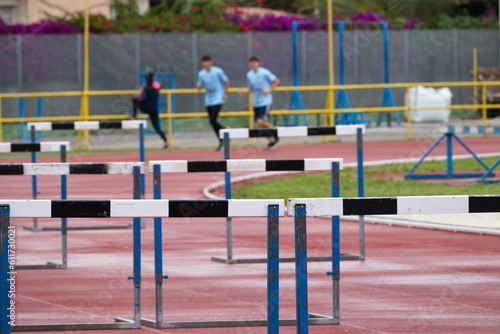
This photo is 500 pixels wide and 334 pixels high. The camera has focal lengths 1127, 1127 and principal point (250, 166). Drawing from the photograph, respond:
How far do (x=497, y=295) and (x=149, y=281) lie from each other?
9.37ft

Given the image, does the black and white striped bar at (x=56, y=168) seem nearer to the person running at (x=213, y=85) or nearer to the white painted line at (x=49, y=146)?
the white painted line at (x=49, y=146)

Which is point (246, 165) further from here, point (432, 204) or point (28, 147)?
point (432, 204)

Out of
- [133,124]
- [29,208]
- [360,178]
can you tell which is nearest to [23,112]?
[133,124]

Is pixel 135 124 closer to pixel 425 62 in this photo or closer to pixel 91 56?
pixel 91 56

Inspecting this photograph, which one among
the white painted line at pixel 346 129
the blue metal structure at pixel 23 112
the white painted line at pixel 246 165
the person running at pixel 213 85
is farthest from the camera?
the blue metal structure at pixel 23 112

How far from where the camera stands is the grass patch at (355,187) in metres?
14.9

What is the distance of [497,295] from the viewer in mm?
8258

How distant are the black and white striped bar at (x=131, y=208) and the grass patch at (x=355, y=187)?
30.4 ft

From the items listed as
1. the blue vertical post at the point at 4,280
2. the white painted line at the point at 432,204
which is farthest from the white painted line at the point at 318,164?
the blue vertical post at the point at 4,280

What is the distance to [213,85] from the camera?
23.4 meters

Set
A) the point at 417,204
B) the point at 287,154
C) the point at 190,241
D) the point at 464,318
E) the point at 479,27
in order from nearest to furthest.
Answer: the point at 417,204, the point at 464,318, the point at 190,241, the point at 287,154, the point at 479,27

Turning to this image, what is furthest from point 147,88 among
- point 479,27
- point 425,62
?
point 479,27

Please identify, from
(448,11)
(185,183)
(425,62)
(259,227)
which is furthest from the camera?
(448,11)

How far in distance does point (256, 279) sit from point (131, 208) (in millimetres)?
4222
